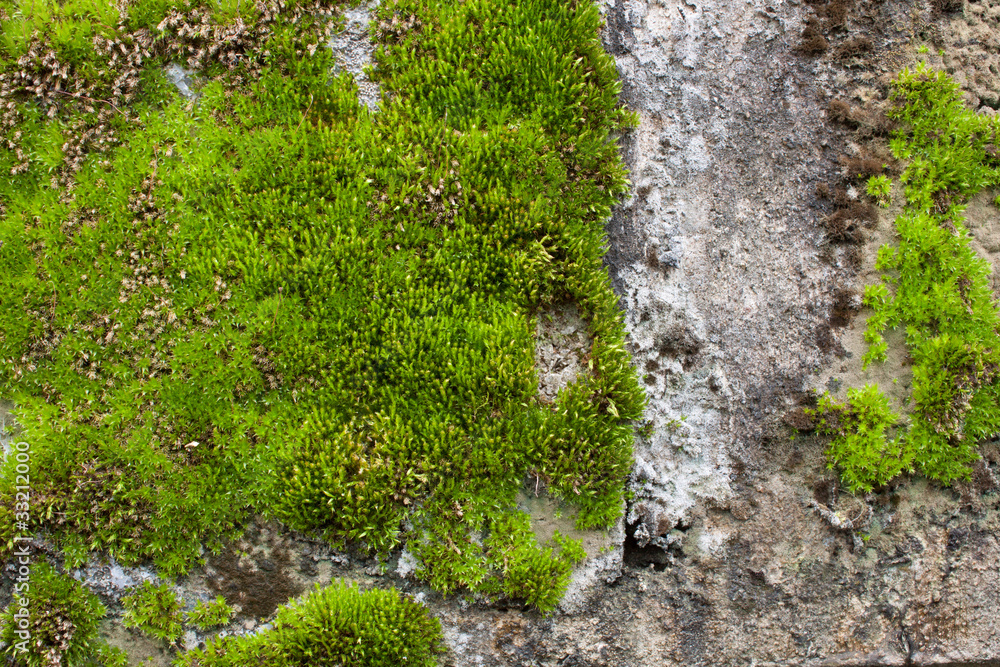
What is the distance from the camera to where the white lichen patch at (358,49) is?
16.5 feet

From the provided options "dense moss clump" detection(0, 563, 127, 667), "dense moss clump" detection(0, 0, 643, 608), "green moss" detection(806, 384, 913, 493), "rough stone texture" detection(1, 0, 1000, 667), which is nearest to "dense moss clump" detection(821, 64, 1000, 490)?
"green moss" detection(806, 384, 913, 493)

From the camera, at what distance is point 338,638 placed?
4.30 meters

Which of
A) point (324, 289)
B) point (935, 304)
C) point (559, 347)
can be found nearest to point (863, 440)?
point (935, 304)

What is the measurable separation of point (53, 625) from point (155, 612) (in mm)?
705

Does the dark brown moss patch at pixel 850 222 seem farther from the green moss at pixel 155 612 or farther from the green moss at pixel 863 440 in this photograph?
the green moss at pixel 155 612

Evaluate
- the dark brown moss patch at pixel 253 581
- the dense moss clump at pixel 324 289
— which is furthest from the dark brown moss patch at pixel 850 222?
the dark brown moss patch at pixel 253 581

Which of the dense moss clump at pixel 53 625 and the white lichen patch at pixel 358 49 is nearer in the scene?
the dense moss clump at pixel 53 625

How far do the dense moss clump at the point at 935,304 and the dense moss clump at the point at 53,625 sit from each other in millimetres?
5769

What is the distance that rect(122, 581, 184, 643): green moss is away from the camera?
439 cm

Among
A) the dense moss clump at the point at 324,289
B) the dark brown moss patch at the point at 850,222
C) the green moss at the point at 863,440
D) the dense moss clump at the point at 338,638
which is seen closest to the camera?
the dense moss clump at the point at 338,638

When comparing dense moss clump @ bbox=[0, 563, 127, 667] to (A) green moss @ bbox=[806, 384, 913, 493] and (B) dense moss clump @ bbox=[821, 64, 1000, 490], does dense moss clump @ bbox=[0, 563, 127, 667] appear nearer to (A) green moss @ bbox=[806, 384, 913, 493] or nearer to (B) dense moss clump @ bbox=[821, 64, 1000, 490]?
(A) green moss @ bbox=[806, 384, 913, 493]

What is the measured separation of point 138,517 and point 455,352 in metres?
2.67

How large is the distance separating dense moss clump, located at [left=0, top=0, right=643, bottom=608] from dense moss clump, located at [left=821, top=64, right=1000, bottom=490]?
198 cm

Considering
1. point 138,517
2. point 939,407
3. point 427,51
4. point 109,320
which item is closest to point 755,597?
point 939,407
